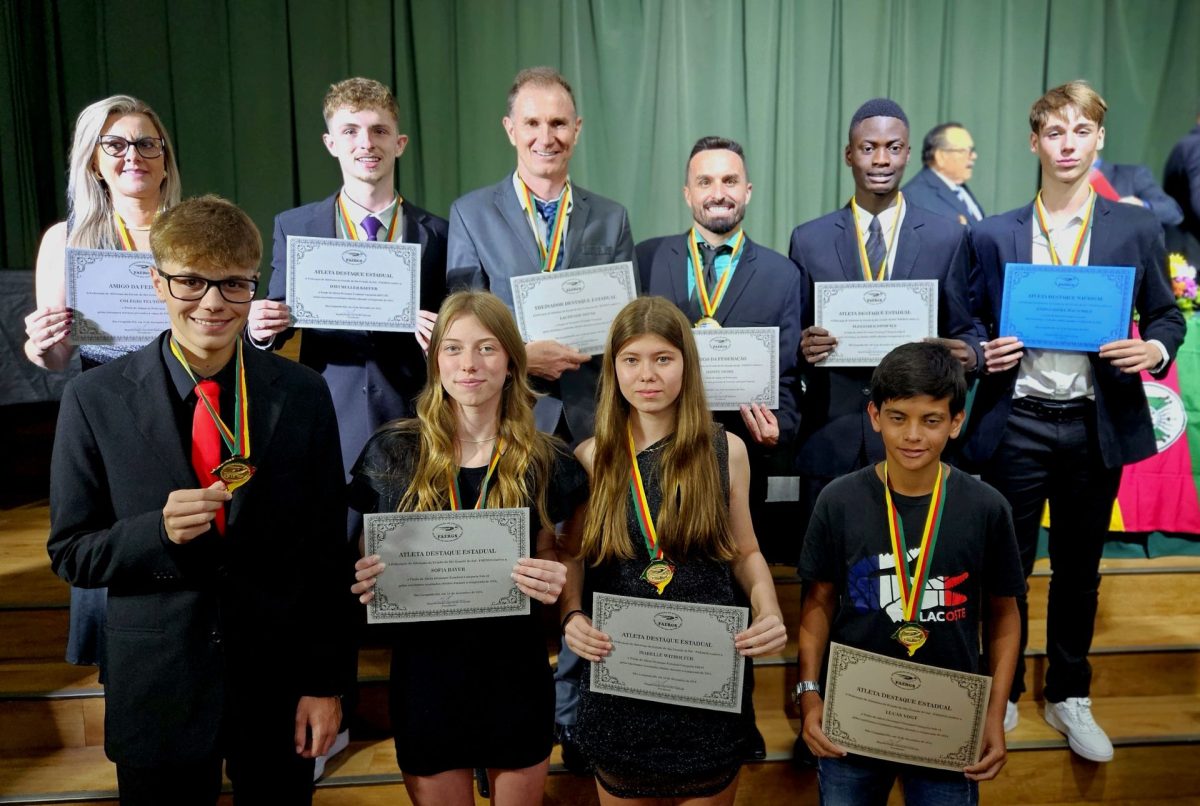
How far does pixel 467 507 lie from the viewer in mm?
1865

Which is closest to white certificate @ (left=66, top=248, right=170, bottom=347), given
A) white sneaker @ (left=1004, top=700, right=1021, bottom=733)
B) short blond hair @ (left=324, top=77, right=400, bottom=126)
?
short blond hair @ (left=324, top=77, right=400, bottom=126)

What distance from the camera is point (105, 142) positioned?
224 cm

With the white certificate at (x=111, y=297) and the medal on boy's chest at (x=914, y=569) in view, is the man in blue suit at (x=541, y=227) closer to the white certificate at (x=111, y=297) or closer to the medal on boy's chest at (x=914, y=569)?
the white certificate at (x=111, y=297)

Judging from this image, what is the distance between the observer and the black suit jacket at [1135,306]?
2529 millimetres

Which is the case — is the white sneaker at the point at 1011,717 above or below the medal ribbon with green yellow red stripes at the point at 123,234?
below

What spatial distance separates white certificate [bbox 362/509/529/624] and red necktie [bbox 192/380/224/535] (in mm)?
305

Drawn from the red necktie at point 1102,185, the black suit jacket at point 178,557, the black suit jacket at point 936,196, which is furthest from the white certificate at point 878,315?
the black suit jacket at point 936,196

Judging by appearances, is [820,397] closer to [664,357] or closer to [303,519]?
[664,357]

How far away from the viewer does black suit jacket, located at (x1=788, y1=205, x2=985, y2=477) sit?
2615mm

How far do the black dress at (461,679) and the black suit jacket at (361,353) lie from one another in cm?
63

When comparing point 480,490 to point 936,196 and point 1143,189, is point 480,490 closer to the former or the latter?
point 936,196

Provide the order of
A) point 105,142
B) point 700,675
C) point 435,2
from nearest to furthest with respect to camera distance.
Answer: point 700,675, point 105,142, point 435,2

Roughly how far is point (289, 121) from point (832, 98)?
3.90m

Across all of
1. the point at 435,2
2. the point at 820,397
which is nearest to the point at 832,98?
the point at 435,2
